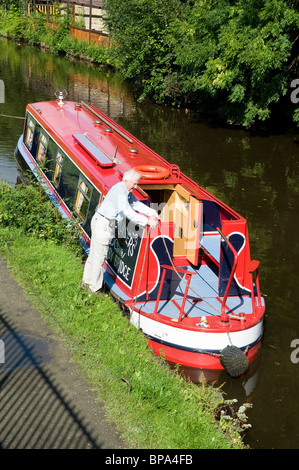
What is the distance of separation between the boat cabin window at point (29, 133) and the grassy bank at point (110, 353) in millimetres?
4611

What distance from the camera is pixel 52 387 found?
596 centimetres

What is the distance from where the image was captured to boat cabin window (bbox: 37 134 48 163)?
41.3 feet

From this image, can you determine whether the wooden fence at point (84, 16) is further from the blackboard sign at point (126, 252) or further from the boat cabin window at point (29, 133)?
the blackboard sign at point (126, 252)

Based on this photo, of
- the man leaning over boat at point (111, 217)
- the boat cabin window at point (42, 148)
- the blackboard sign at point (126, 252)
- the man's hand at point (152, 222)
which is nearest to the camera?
the man's hand at point (152, 222)

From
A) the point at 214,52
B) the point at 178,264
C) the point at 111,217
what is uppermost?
the point at 214,52

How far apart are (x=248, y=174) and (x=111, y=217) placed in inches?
394

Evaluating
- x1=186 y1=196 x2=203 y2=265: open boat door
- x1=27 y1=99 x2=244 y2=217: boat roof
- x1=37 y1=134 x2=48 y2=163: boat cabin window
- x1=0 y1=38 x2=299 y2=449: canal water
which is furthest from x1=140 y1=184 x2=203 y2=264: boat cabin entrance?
x1=37 y1=134 x2=48 y2=163: boat cabin window

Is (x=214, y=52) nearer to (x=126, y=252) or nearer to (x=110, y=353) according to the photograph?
(x=126, y=252)

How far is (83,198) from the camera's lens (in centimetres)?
992

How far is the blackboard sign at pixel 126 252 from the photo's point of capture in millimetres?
7930

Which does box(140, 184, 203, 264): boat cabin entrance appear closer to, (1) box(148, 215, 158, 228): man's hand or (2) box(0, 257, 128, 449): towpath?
(1) box(148, 215, 158, 228): man's hand

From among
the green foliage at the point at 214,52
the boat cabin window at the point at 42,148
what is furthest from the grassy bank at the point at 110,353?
the green foliage at the point at 214,52

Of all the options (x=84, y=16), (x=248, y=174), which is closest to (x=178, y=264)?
(x=248, y=174)

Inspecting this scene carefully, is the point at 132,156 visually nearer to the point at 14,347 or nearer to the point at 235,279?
the point at 235,279
